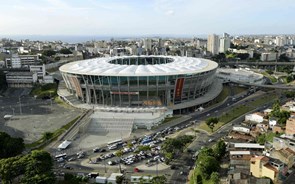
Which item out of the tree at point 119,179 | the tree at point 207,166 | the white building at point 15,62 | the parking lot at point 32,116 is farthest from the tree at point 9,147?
the white building at point 15,62

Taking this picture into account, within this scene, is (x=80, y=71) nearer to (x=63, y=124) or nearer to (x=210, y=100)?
(x=63, y=124)

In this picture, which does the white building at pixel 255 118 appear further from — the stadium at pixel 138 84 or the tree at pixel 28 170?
the tree at pixel 28 170

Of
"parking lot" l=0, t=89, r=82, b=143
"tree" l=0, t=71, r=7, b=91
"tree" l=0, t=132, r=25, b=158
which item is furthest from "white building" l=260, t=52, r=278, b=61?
"tree" l=0, t=132, r=25, b=158

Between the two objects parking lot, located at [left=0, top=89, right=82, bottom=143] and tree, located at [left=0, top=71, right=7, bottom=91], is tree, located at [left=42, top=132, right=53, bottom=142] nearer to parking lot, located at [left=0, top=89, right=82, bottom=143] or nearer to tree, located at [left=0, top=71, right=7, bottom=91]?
parking lot, located at [left=0, top=89, right=82, bottom=143]

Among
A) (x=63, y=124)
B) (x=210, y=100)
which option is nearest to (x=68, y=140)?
(x=63, y=124)

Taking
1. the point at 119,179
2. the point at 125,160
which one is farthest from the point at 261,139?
the point at 119,179
